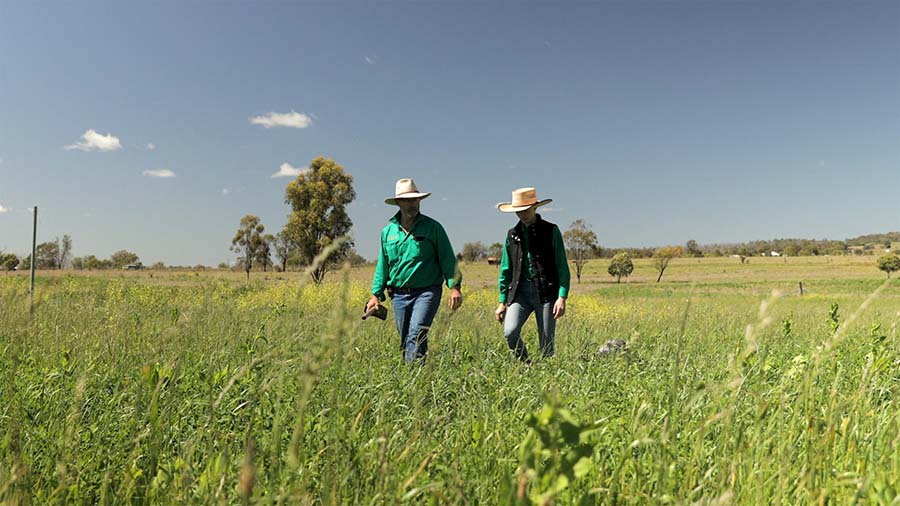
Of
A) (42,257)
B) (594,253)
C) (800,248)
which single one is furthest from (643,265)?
(42,257)

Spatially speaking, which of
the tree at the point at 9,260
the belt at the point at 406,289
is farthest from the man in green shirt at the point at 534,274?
the tree at the point at 9,260

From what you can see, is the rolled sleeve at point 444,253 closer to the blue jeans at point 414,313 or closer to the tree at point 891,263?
the blue jeans at point 414,313

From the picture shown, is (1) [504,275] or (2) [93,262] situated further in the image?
(2) [93,262]

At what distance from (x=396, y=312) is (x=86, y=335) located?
2.89m

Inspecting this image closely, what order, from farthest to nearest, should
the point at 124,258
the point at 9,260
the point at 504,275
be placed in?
1. the point at 124,258
2. the point at 9,260
3. the point at 504,275

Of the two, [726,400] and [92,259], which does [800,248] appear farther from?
[92,259]

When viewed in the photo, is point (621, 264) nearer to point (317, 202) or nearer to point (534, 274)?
point (317, 202)

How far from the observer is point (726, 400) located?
2.89 meters

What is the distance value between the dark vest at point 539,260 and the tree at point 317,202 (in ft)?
88.6

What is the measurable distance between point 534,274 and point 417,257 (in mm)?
1160

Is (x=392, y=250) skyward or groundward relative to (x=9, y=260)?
groundward

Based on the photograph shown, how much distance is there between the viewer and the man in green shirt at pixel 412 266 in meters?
4.37

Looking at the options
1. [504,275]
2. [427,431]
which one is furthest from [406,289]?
[427,431]

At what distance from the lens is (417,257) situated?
4.43 metres
